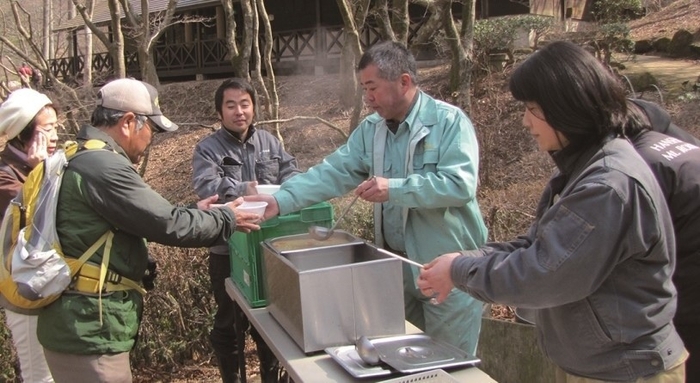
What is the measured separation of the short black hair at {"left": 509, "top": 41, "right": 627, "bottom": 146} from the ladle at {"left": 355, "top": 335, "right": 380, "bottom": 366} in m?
0.82

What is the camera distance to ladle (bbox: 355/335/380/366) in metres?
1.86

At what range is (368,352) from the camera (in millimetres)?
1863

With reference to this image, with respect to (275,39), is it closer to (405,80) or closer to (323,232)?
(405,80)

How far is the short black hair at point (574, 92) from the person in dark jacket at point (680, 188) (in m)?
0.22

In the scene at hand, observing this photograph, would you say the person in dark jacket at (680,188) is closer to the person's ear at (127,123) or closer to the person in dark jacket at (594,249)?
the person in dark jacket at (594,249)

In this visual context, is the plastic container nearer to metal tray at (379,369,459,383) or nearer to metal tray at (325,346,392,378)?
metal tray at (325,346,392,378)

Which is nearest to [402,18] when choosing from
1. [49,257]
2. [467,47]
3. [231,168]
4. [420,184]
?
[467,47]

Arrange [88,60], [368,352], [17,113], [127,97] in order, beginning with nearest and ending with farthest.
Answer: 1. [368,352]
2. [127,97]
3. [17,113]
4. [88,60]

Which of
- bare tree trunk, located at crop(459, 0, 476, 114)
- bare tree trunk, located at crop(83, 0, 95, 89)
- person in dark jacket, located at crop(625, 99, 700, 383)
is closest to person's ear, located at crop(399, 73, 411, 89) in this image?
person in dark jacket, located at crop(625, 99, 700, 383)

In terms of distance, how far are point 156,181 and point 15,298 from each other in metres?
11.9

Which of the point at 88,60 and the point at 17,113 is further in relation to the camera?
the point at 88,60

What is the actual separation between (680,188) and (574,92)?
626 millimetres

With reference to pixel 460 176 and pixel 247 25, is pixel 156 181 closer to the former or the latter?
pixel 247 25

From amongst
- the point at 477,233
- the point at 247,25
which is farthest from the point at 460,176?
the point at 247,25
